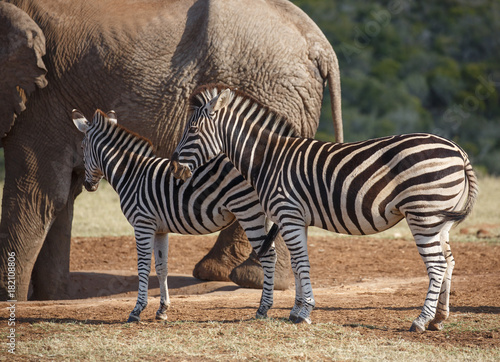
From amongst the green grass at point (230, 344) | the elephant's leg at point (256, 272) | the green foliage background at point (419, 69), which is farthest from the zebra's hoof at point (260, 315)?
the green foliage background at point (419, 69)

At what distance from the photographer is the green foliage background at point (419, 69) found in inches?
1286

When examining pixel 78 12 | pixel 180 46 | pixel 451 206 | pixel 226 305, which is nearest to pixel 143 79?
pixel 180 46

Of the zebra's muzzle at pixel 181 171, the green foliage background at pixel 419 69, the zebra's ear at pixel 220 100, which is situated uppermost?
the green foliage background at pixel 419 69

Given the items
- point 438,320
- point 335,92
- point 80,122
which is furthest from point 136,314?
point 335,92

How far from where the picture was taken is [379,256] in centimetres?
1138

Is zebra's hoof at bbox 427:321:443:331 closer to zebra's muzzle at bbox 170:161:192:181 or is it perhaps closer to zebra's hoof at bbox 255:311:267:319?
zebra's hoof at bbox 255:311:267:319

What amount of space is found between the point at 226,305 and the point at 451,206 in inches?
107

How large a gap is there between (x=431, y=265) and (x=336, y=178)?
1.08 meters

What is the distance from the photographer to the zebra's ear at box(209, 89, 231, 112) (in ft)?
21.5

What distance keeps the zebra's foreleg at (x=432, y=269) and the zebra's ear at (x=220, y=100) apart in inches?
82.1

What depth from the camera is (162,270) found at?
7.04m

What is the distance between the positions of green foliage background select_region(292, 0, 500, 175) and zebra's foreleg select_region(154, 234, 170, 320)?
19.1m

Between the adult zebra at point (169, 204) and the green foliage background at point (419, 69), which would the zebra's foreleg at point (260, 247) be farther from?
the green foliage background at point (419, 69)

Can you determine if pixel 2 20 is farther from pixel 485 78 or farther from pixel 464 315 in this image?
pixel 485 78
